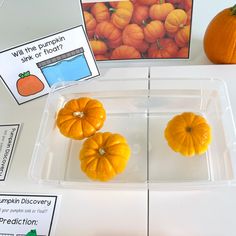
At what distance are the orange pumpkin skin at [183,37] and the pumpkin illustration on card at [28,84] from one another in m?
0.32

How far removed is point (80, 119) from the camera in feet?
1.92

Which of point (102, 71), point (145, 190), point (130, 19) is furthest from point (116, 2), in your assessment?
point (145, 190)

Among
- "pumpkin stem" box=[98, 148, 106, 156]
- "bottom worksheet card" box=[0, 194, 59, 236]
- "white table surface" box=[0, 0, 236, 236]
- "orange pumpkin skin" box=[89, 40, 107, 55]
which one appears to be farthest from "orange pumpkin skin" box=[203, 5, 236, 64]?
"bottom worksheet card" box=[0, 194, 59, 236]

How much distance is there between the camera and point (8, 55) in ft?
1.97

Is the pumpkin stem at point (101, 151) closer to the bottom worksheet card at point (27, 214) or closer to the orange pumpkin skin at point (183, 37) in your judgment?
the bottom worksheet card at point (27, 214)

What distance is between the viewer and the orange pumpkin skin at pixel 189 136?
22.0 inches

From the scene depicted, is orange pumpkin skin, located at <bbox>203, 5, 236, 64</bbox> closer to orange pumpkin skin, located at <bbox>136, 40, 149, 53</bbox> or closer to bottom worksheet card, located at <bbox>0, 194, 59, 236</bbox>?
orange pumpkin skin, located at <bbox>136, 40, 149, 53</bbox>

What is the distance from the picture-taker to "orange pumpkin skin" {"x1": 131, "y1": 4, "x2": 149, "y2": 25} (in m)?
0.66

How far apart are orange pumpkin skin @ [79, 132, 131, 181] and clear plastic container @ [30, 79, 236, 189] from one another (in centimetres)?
2

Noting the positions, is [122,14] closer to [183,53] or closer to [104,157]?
[183,53]

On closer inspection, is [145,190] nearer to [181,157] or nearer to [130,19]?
[181,157]

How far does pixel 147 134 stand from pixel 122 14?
10.6 inches

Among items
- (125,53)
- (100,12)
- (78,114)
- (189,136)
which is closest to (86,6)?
(100,12)

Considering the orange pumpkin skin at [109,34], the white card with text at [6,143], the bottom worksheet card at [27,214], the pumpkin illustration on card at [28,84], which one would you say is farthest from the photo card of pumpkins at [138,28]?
the bottom worksheet card at [27,214]
